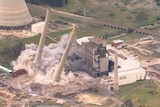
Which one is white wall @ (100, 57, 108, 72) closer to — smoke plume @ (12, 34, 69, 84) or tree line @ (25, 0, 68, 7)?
smoke plume @ (12, 34, 69, 84)

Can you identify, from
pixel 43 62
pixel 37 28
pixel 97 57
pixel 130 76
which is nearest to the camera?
pixel 130 76

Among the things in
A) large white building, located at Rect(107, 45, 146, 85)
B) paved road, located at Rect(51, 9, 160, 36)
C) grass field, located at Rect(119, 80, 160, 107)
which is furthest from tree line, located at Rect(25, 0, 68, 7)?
grass field, located at Rect(119, 80, 160, 107)

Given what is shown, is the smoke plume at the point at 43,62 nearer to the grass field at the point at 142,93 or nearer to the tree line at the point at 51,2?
the grass field at the point at 142,93

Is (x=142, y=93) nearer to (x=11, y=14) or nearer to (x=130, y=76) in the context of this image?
(x=130, y=76)

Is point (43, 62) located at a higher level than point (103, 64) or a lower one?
higher

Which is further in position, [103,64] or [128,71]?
[103,64]

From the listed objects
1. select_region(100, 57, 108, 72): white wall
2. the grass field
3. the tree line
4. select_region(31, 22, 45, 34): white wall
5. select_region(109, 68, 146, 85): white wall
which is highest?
the tree line

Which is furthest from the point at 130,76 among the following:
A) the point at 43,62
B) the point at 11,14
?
the point at 11,14
